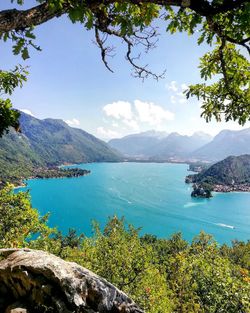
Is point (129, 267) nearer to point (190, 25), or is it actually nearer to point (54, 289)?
point (54, 289)

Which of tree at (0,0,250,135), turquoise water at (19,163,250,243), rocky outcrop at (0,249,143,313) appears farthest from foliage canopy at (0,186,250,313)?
turquoise water at (19,163,250,243)

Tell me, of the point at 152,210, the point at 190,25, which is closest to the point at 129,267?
the point at 190,25

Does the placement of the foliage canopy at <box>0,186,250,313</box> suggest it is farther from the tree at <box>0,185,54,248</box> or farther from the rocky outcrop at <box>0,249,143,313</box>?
the rocky outcrop at <box>0,249,143,313</box>

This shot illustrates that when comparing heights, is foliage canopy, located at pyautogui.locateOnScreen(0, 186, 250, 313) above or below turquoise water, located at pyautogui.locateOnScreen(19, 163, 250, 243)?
above

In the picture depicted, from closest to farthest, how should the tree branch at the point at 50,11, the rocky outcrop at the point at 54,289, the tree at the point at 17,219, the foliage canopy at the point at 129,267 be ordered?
the tree branch at the point at 50,11 → the rocky outcrop at the point at 54,289 → the foliage canopy at the point at 129,267 → the tree at the point at 17,219

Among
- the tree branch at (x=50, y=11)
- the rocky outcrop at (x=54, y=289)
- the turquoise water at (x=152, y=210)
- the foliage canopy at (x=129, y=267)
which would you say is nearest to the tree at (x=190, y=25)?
the tree branch at (x=50, y=11)

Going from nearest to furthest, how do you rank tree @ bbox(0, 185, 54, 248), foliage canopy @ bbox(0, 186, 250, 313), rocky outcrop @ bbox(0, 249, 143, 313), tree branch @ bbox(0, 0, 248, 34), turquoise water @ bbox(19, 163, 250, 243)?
tree branch @ bbox(0, 0, 248, 34) < rocky outcrop @ bbox(0, 249, 143, 313) < foliage canopy @ bbox(0, 186, 250, 313) < tree @ bbox(0, 185, 54, 248) < turquoise water @ bbox(19, 163, 250, 243)

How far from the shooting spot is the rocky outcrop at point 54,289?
27.9 ft

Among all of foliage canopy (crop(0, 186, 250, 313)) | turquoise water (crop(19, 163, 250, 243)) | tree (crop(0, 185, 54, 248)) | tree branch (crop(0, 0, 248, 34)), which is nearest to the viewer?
tree branch (crop(0, 0, 248, 34))

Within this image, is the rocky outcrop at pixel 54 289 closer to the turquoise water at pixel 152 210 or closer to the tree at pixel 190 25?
the tree at pixel 190 25

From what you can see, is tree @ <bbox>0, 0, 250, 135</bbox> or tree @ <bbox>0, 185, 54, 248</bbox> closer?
tree @ <bbox>0, 0, 250, 135</bbox>

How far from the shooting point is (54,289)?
866 centimetres

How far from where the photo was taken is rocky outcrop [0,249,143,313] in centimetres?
850

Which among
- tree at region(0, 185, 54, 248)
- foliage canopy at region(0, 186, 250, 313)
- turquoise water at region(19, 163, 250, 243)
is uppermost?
tree at region(0, 185, 54, 248)
